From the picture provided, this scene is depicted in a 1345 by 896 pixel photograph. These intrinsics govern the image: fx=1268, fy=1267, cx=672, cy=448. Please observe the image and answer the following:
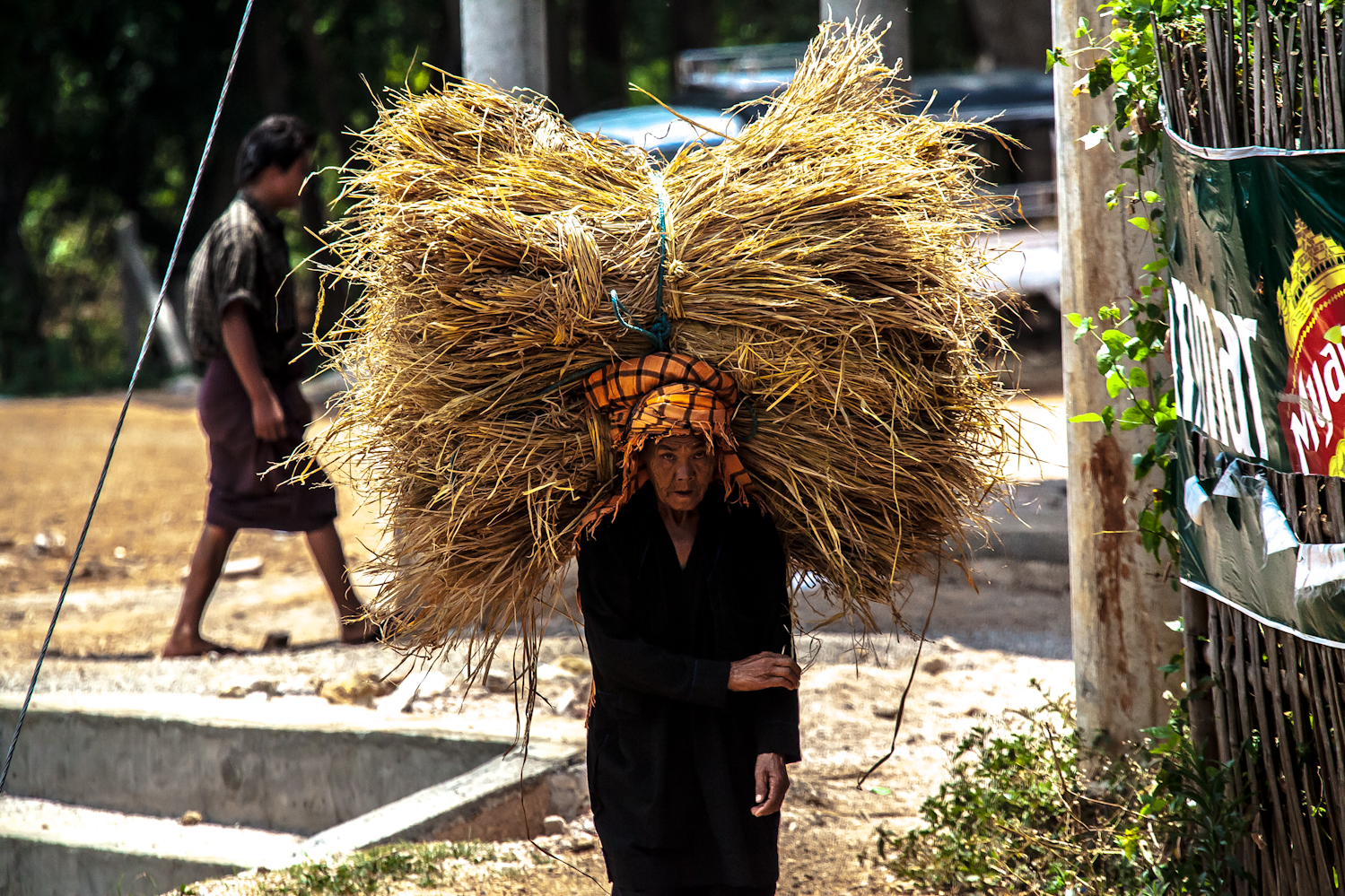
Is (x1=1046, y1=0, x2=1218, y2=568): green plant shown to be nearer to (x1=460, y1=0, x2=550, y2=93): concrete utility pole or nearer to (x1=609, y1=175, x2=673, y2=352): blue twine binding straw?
(x1=609, y1=175, x2=673, y2=352): blue twine binding straw

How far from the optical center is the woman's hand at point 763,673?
7.96 ft

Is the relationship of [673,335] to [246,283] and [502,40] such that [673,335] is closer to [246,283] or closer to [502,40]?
[246,283]

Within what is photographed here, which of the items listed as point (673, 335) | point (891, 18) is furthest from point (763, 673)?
point (891, 18)

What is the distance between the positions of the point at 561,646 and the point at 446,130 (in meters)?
2.74

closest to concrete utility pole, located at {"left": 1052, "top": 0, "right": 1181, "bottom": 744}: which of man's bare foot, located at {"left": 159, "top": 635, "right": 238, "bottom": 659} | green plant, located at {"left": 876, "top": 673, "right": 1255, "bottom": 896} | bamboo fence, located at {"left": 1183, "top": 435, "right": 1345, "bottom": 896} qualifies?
green plant, located at {"left": 876, "top": 673, "right": 1255, "bottom": 896}

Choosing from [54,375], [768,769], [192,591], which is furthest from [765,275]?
[54,375]

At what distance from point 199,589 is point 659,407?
3348mm

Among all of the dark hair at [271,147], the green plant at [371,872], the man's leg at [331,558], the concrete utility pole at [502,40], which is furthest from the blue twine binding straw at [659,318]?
the concrete utility pole at [502,40]

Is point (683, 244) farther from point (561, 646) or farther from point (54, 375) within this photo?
point (54, 375)

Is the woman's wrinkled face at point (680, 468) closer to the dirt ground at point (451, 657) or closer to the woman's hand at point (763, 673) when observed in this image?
the woman's hand at point (763, 673)

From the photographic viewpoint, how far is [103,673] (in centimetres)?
510

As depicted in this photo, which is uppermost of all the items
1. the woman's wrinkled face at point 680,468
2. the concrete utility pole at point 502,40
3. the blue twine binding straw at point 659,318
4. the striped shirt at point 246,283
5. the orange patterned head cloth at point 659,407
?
the concrete utility pole at point 502,40

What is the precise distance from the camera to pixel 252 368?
492 centimetres

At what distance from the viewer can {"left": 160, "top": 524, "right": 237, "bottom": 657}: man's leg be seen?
5039 millimetres
